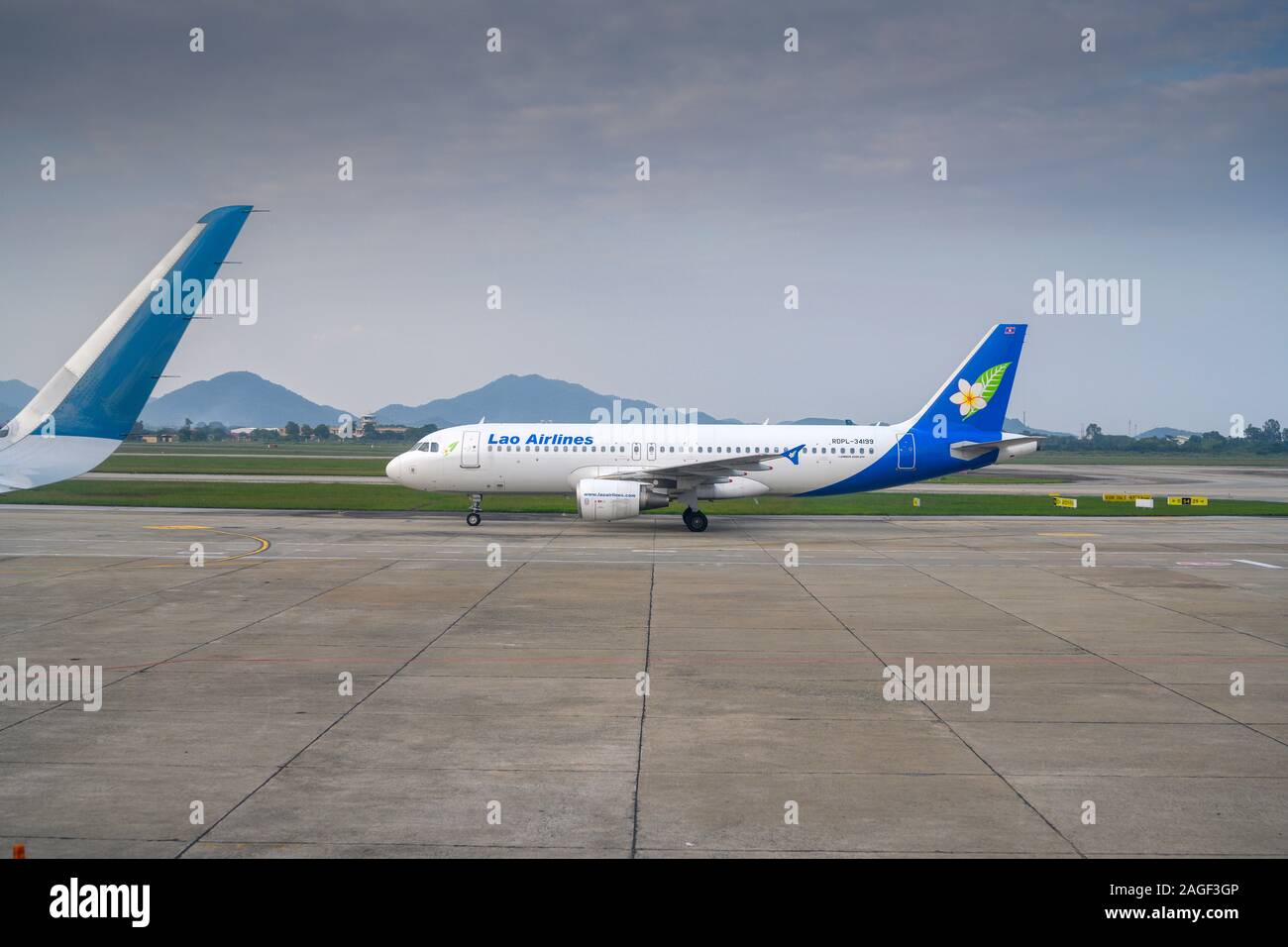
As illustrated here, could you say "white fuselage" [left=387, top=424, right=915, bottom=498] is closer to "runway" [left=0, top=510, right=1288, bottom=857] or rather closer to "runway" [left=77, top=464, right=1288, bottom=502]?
"runway" [left=0, top=510, right=1288, bottom=857]

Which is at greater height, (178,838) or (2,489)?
(2,489)

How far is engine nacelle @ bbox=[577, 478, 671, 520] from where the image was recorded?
107 feet

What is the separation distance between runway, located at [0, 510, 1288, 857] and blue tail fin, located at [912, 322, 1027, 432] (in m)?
11.9

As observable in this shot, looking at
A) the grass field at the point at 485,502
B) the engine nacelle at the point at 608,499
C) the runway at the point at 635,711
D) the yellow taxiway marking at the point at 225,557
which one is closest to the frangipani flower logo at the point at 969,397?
the grass field at the point at 485,502

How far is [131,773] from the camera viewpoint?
938cm

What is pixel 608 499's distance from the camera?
32.8 m

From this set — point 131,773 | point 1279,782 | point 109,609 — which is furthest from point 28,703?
point 1279,782

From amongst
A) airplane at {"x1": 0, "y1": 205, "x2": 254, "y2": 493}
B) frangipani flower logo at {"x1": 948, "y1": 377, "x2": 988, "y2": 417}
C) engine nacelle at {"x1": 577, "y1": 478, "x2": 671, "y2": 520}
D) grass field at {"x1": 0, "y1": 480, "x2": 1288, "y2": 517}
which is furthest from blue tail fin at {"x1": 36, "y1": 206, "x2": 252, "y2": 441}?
frangipani flower logo at {"x1": 948, "y1": 377, "x2": 988, "y2": 417}

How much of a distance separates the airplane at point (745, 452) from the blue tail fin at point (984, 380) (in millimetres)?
38

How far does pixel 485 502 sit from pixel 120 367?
38078 millimetres

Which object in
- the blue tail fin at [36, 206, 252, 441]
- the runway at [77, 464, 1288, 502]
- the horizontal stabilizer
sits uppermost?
the blue tail fin at [36, 206, 252, 441]
